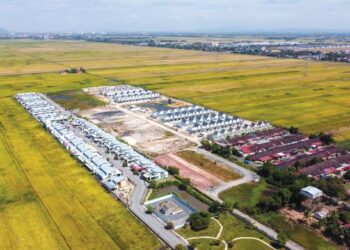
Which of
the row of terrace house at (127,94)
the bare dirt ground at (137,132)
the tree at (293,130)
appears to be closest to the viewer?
the bare dirt ground at (137,132)

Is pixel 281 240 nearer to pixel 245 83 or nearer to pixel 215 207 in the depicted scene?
pixel 215 207

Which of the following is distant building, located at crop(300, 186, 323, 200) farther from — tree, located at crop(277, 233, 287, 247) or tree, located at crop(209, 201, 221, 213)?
tree, located at crop(209, 201, 221, 213)

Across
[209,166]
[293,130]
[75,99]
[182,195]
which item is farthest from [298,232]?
[75,99]

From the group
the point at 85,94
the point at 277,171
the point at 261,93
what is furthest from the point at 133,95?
the point at 277,171

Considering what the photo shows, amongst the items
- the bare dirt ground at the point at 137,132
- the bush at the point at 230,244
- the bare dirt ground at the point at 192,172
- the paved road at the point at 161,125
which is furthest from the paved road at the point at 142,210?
the paved road at the point at 161,125

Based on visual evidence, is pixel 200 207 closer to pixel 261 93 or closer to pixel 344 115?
pixel 344 115

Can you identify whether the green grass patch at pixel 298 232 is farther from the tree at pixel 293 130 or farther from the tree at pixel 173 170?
the tree at pixel 293 130
